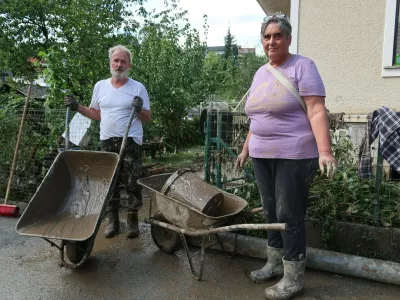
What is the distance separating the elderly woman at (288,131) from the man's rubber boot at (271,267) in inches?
9.6

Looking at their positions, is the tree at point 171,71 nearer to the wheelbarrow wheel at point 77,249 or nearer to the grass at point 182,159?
the grass at point 182,159

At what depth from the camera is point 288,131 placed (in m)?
2.61

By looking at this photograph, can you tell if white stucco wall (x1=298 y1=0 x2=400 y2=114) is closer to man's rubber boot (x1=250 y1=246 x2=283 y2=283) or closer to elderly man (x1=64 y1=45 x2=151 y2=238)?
elderly man (x1=64 y1=45 x2=151 y2=238)

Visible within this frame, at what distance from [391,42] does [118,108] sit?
441cm

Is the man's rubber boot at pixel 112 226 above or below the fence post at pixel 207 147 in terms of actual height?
below

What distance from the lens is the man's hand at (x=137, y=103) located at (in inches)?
140

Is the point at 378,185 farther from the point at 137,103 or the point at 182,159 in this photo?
the point at 182,159

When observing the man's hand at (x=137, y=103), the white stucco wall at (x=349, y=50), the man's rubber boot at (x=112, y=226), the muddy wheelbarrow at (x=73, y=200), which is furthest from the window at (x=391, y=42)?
the man's rubber boot at (x=112, y=226)

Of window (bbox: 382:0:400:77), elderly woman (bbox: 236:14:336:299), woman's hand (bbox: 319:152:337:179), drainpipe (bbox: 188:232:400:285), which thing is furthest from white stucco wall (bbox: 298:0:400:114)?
woman's hand (bbox: 319:152:337:179)

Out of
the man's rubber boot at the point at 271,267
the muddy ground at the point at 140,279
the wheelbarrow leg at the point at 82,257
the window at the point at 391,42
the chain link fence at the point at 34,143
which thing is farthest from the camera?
the window at the point at 391,42

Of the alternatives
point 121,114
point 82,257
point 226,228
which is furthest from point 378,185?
point 82,257

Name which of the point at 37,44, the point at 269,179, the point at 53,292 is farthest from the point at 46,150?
the point at 37,44

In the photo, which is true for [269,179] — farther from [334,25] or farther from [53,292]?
[334,25]

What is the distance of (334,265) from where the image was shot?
3174mm
